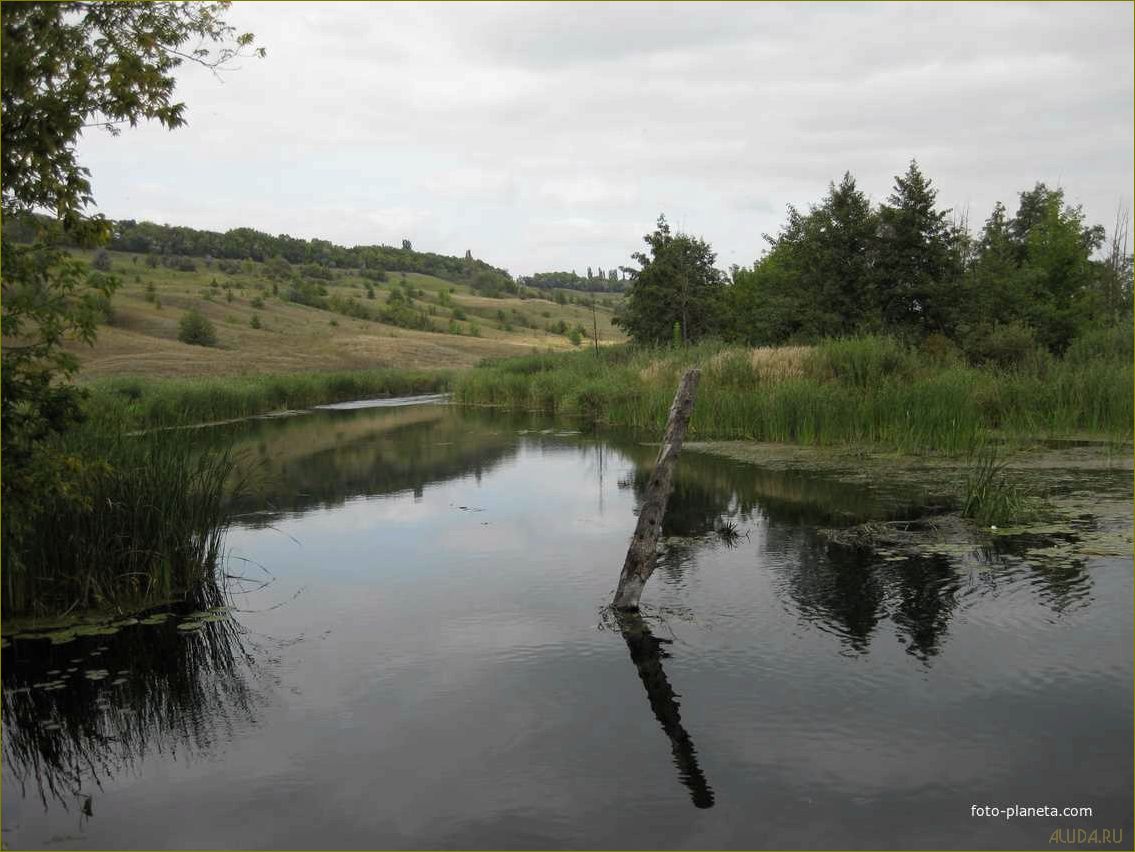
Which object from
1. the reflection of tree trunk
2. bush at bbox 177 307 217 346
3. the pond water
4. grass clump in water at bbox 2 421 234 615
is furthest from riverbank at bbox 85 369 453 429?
the reflection of tree trunk

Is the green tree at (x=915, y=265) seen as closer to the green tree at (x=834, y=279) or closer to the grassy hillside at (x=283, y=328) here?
the green tree at (x=834, y=279)

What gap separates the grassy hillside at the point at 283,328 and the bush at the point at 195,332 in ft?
2.14

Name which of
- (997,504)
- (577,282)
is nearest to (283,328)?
(997,504)

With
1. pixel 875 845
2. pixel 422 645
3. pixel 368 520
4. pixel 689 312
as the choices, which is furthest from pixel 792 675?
pixel 689 312

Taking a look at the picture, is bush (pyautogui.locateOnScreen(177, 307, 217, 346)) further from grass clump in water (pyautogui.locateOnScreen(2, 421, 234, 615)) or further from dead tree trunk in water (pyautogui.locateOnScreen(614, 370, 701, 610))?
dead tree trunk in water (pyautogui.locateOnScreen(614, 370, 701, 610))

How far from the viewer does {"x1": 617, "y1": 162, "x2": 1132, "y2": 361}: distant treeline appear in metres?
27.5

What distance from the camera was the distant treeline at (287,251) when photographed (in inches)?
3014

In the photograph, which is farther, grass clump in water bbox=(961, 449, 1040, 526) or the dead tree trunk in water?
grass clump in water bbox=(961, 449, 1040, 526)

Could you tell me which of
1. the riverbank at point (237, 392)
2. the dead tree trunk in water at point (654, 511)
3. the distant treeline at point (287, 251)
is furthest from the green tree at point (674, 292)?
the distant treeline at point (287, 251)

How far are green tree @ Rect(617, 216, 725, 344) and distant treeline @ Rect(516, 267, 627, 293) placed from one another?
80.2m

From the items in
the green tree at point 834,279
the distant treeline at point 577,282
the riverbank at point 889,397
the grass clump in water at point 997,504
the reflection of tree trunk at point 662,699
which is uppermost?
the distant treeline at point 577,282

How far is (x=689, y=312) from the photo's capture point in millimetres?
36156

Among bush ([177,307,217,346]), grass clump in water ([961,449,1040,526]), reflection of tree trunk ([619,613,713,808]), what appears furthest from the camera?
bush ([177,307,217,346])

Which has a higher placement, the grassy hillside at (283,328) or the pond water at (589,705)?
the grassy hillside at (283,328)
